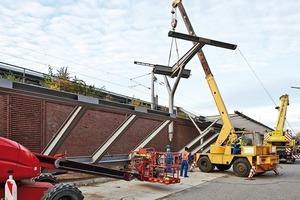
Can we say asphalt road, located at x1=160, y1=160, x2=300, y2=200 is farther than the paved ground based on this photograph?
Yes

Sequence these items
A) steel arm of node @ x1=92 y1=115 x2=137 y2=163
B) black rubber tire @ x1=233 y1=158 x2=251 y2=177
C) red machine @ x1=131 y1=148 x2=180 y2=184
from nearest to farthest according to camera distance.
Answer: red machine @ x1=131 y1=148 x2=180 y2=184 < steel arm of node @ x1=92 y1=115 x2=137 y2=163 < black rubber tire @ x1=233 y1=158 x2=251 y2=177

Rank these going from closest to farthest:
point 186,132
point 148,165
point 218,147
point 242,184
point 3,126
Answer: point 148,165 → point 3,126 → point 242,184 → point 218,147 → point 186,132

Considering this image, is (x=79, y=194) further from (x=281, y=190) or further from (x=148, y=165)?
(x=281, y=190)

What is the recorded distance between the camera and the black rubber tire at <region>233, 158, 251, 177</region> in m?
17.1

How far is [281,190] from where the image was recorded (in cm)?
1248

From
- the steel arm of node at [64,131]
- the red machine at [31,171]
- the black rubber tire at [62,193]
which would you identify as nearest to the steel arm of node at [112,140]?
the steel arm of node at [64,131]

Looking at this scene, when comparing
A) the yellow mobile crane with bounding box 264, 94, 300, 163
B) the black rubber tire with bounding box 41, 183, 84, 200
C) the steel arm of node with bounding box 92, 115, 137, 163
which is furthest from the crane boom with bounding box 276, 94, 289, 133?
the black rubber tire with bounding box 41, 183, 84, 200

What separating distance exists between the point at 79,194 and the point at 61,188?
0.47 metres

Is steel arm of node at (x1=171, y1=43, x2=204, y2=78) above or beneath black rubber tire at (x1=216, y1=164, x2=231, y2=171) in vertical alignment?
above

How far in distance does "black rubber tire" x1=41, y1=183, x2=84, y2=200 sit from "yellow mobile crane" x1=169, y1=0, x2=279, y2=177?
1207 centimetres

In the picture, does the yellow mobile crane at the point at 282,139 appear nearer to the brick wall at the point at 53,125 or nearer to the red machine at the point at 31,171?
the brick wall at the point at 53,125

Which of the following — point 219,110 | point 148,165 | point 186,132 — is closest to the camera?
point 148,165

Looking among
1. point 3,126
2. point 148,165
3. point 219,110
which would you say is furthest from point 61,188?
point 219,110

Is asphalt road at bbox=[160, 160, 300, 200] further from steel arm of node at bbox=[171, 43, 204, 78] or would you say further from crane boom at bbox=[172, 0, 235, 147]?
steel arm of node at bbox=[171, 43, 204, 78]
